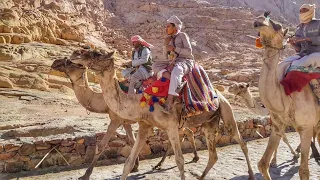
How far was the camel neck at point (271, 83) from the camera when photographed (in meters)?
4.68

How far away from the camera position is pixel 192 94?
578cm

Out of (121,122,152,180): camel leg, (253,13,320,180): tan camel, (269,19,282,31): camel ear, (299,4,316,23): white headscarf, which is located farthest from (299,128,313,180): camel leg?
(121,122,152,180): camel leg

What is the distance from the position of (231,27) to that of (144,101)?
5351cm

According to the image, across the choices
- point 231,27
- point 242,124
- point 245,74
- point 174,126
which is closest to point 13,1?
point 245,74

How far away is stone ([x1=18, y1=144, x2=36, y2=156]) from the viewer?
22.4ft

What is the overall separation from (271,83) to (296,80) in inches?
19.2

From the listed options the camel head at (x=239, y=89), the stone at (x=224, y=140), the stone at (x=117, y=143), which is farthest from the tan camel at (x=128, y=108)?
the stone at (x=224, y=140)

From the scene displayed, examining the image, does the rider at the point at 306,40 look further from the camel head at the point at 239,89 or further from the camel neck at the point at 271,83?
the camel head at the point at 239,89

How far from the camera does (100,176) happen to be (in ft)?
21.8

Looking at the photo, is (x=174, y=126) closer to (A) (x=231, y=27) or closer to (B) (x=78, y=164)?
(B) (x=78, y=164)

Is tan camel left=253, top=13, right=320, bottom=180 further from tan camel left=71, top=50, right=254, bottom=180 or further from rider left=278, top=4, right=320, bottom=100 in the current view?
tan camel left=71, top=50, right=254, bottom=180

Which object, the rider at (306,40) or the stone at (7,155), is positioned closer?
the rider at (306,40)

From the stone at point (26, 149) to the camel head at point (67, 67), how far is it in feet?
5.75

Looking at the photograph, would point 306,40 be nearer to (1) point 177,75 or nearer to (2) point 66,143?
(1) point 177,75
